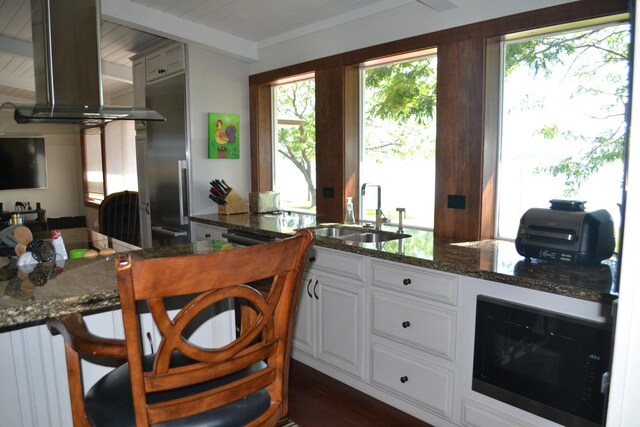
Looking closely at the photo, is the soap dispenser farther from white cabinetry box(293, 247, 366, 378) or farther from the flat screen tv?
the flat screen tv

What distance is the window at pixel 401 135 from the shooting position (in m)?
3.03

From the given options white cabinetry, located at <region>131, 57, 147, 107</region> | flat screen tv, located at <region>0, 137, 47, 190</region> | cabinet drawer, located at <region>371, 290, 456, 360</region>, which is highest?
white cabinetry, located at <region>131, 57, 147, 107</region>

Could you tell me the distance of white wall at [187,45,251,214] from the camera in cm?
391

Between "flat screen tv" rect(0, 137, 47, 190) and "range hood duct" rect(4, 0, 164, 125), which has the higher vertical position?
"range hood duct" rect(4, 0, 164, 125)

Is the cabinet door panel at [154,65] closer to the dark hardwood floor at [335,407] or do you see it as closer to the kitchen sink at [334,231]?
the kitchen sink at [334,231]

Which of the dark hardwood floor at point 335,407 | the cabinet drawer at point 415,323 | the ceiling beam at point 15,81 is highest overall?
the ceiling beam at point 15,81

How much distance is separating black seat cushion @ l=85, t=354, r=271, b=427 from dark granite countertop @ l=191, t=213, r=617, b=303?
120cm

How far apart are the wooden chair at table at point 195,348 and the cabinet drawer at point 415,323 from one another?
1.19m

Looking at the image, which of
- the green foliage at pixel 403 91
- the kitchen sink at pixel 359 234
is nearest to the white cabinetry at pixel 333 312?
the kitchen sink at pixel 359 234

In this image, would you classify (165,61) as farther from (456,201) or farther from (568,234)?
(568,234)

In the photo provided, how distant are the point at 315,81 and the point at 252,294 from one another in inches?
115

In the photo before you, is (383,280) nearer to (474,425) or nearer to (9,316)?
(474,425)

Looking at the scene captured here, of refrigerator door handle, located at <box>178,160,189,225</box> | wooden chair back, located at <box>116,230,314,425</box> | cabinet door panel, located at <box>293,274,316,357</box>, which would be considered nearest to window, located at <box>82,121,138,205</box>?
refrigerator door handle, located at <box>178,160,189,225</box>

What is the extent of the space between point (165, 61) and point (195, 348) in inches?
148
